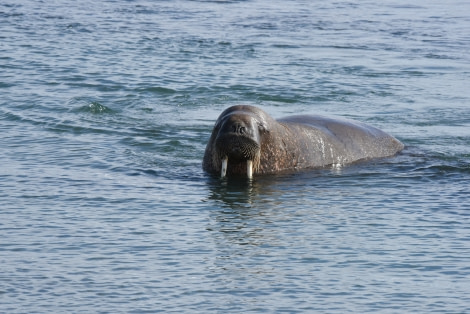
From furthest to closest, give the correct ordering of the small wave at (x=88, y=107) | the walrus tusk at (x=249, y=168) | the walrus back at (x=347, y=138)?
1. the small wave at (x=88, y=107)
2. the walrus back at (x=347, y=138)
3. the walrus tusk at (x=249, y=168)

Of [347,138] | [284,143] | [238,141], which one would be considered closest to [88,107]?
[347,138]

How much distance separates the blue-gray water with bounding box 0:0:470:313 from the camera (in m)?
8.10

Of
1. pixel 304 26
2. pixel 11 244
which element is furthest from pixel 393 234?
pixel 304 26

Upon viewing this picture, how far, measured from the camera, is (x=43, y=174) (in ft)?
38.5

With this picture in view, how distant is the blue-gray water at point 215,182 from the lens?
810 centimetres

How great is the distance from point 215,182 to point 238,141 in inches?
20.6

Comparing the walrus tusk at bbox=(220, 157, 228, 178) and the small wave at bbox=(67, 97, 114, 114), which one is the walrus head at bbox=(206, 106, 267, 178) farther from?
the small wave at bbox=(67, 97, 114, 114)

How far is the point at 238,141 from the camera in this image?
11188 millimetres

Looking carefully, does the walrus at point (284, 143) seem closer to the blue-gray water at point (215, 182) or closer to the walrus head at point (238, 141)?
the walrus head at point (238, 141)

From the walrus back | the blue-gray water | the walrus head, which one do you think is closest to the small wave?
the blue-gray water

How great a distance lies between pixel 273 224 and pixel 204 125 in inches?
190

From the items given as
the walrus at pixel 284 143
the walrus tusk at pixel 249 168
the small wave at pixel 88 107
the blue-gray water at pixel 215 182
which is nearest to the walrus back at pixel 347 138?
the walrus at pixel 284 143

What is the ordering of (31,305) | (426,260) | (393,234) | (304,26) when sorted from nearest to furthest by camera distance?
1. (31,305)
2. (426,260)
3. (393,234)
4. (304,26)

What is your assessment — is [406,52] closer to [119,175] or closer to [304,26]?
[304,26]
